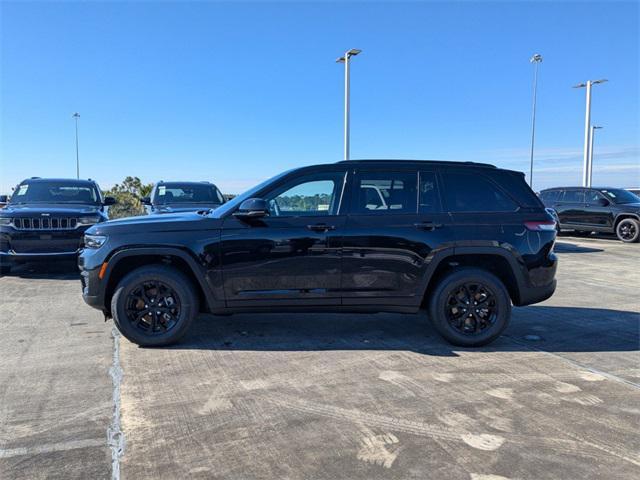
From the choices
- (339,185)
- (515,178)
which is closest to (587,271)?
(515,178)

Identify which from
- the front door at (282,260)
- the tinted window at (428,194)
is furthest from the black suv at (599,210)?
the front door at (282,260)

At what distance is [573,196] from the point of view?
16922 millimetres

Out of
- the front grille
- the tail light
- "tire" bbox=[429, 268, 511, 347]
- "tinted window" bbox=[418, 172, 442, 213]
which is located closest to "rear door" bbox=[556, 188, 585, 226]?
→ the tail light

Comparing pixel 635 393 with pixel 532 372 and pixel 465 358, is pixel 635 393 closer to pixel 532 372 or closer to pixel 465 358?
pixel 532 372

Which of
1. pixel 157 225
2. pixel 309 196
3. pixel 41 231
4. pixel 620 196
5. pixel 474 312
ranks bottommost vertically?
pixel 474 312

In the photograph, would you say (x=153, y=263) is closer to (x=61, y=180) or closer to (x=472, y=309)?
(x=472, y=309)

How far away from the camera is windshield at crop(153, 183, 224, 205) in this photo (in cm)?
1070

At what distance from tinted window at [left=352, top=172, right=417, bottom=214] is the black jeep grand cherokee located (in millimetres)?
11

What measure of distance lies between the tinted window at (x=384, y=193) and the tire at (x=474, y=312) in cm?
85

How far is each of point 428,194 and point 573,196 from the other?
14.1 m

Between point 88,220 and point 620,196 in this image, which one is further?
point 620,196

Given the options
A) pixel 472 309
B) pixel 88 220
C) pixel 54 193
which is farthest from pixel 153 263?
pixel 54 193

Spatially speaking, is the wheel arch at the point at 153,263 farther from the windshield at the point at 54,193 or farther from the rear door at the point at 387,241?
the windshield at the point at 54,193

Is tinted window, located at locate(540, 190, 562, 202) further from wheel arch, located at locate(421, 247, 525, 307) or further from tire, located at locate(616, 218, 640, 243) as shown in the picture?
wheel arch, located at locate(421, 247, 525, 307)
